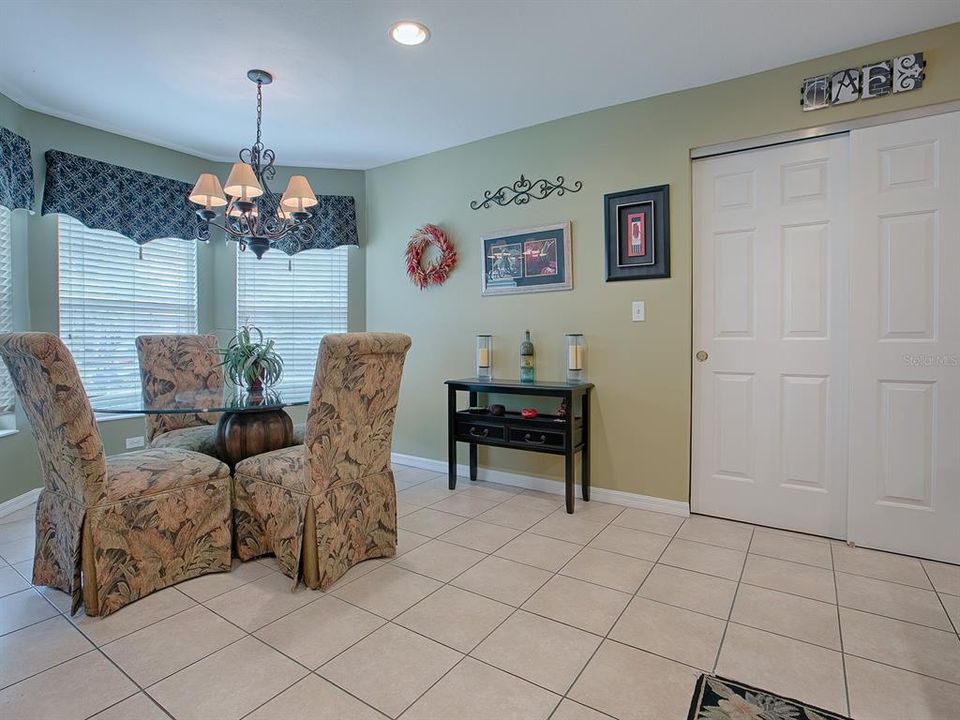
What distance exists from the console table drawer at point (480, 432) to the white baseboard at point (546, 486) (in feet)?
1.45

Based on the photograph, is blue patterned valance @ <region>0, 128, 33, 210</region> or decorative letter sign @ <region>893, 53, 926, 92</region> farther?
blue patterned valance @ <region>0, 128, 33, 210</region>

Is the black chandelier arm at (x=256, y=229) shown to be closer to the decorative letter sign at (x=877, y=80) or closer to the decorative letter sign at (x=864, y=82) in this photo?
the decorative letter sign at (x=864, y=82)

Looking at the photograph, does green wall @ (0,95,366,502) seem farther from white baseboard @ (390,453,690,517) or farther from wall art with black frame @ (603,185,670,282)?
wall art with black frame @ (603,185,670,282)

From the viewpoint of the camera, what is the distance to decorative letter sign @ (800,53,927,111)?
2373 millimetres

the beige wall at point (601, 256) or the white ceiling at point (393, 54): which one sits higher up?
the white ceiling at point (393, 54)

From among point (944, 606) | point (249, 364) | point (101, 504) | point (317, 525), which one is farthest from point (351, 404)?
point (944, 606)

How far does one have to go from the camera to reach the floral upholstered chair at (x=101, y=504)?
185cm

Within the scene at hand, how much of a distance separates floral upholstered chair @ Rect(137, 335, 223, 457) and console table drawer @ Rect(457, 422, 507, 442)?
1.52m

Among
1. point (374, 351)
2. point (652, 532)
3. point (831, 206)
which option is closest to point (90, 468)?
point (374, 351)

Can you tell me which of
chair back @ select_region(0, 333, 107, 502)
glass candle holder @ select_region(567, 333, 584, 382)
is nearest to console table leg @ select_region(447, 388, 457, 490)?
glass candle holder @ select_region(567, 333, 584, 382)

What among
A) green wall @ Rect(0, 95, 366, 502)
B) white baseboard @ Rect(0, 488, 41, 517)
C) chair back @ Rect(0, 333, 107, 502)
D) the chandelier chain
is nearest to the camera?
chair back @ Rect(0, 333, 107, 502)

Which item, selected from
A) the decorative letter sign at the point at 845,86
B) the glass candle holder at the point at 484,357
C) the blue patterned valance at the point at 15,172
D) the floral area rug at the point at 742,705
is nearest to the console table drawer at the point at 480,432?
the glass candle holder at the point at 484,357

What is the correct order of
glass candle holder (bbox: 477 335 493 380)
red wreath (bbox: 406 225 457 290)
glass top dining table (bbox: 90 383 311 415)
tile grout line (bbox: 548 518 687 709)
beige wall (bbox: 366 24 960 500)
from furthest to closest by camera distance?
red wreath (bbox: 406 225 457 290)
glass candle holder (bbox: 477 335 493 380)
beige wall (bbox: 366 24 960 500)
glass top dining table (bbox: 90 383 311 415)
tile grout line (bbox: 548 518 687 709)

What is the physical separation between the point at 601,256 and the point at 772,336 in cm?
110
